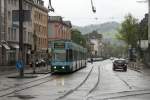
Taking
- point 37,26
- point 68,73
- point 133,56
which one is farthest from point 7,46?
point 133,56

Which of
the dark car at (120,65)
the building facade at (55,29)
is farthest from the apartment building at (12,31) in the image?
the building facade at (55,29)

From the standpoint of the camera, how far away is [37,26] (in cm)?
11162

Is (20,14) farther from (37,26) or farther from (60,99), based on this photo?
(37,26)

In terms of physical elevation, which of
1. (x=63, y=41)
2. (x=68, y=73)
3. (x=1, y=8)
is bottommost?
(x=68, y=73)

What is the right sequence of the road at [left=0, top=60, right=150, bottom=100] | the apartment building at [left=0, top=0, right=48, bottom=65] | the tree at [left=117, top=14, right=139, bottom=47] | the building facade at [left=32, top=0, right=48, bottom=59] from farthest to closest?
1. the tree at [left=117, top=14, right=139, bottom=47]
2. the building facade at [left=32, top=0, right=48, bottom=59]
3. the apartment building at [left=0, top=0, right=48, bottom=65]
4. the road at [left=0, top=60, right=150, bottom=100]

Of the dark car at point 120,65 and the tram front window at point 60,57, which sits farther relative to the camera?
the dark car at point 120,65

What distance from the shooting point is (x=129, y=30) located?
118 metres

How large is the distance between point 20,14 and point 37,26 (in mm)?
67374

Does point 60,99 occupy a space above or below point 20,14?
below

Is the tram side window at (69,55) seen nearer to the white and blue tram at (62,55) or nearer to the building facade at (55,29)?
the white and blue tram at (62,55)

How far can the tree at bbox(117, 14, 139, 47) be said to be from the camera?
11700cm

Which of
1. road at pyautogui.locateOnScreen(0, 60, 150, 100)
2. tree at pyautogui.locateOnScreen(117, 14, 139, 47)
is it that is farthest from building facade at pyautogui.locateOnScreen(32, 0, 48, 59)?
road at pyautogui.locateOnScreen(0, 60, 150, 100)

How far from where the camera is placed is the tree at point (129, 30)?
117 metres

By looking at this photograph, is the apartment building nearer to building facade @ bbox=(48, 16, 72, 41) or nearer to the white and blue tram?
the white and blue tram
